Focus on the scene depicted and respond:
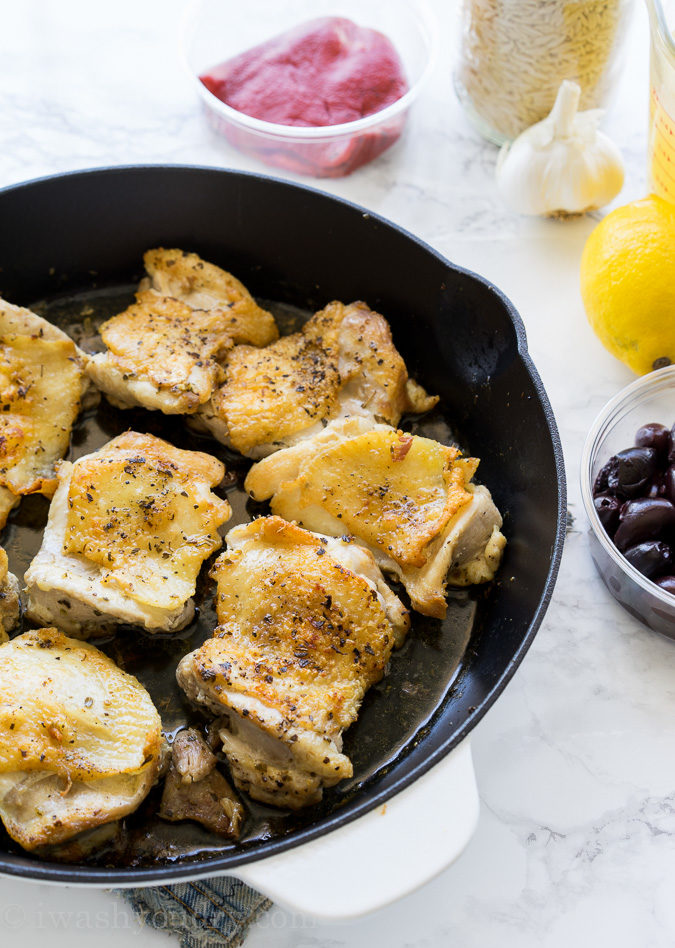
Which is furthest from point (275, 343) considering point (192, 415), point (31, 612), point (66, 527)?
point (31, 612)

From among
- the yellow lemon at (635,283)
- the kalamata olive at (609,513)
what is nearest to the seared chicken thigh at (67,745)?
the kalamata olive at (609,513)

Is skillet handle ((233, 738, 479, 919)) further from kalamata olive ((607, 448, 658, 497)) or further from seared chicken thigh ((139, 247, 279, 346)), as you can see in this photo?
seared chicken thigh ((139, 247, 279, 346))

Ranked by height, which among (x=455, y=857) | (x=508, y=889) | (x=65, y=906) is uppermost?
(x=455, y=857)

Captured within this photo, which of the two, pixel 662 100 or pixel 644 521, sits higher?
pixel 662 100

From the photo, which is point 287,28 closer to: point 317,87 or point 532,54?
point 317,87

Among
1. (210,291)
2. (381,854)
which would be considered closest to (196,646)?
(381,854)

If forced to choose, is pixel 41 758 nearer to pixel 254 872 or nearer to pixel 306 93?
pixel 254 872

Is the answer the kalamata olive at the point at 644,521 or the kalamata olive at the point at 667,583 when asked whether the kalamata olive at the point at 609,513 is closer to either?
the kalamata olive at the point at 644,521
